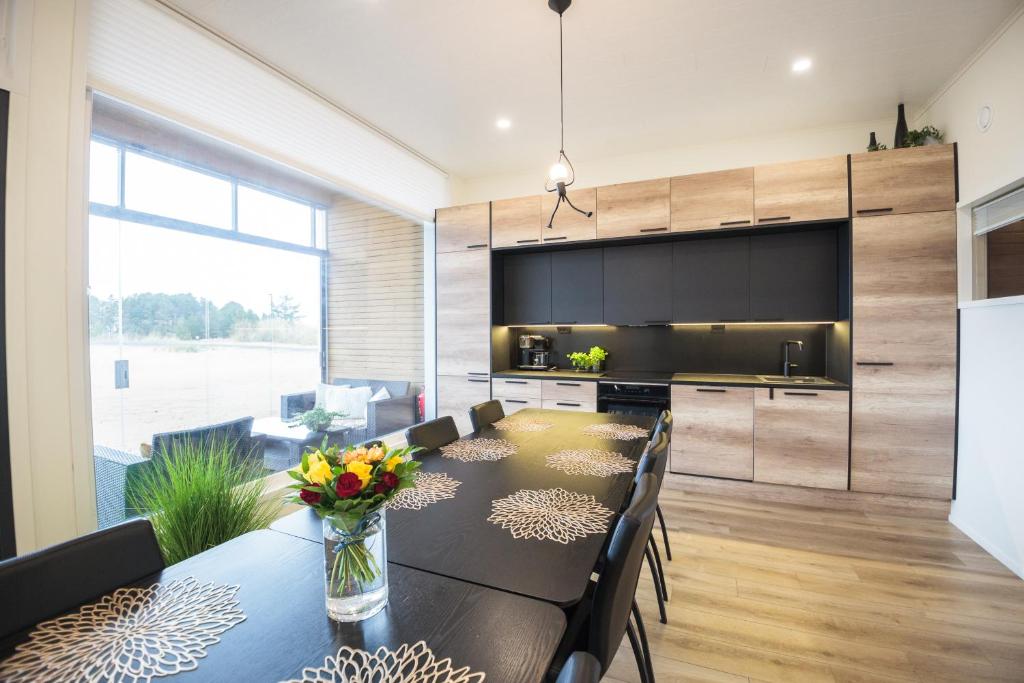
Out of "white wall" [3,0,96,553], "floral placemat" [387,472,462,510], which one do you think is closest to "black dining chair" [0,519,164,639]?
"floral placemat" [387,472,462,510]

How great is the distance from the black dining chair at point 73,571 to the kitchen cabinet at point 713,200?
148 inches

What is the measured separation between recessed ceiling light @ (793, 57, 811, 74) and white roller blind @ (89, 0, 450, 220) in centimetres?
268

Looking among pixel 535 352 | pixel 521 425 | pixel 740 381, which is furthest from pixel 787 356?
pixel 521 425

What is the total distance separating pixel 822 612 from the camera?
201cm

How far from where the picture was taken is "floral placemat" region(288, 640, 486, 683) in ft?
2.31

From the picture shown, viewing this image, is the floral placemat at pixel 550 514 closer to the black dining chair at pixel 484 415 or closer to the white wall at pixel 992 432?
the black dining chair at pixel 484 415

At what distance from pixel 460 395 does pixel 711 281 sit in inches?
101

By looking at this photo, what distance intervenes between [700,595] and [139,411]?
9.86 feet

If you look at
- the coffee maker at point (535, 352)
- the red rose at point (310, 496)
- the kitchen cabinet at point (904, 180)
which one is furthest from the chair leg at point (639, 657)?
the kitchen cabinet at point (904, 180)

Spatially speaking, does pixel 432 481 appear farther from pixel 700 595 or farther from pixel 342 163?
pixel 342 163

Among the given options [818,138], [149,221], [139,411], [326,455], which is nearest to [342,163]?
[149,221]

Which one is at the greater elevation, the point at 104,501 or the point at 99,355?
the point at 99,355

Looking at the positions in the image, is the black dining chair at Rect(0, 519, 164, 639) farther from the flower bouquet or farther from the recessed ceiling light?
the recessed ceiling light

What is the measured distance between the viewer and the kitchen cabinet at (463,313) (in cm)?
423
